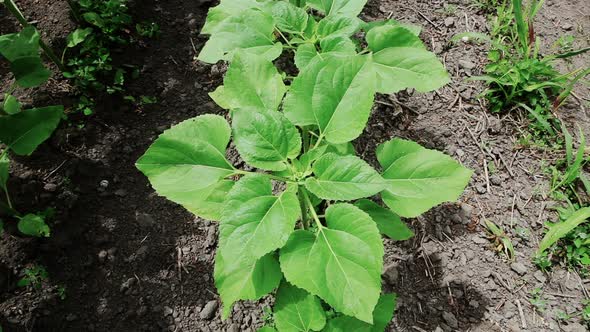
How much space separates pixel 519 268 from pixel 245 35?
2.00m

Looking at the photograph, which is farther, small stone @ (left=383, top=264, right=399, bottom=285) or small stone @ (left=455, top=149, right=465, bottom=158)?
small stone @ (left=455, top=149, right=465, bottom=158)

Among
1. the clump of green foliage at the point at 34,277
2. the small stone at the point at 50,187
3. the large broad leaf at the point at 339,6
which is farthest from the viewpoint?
the small stone at the point at 50,187

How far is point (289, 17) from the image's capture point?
6.45 ft

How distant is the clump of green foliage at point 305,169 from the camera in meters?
1.48

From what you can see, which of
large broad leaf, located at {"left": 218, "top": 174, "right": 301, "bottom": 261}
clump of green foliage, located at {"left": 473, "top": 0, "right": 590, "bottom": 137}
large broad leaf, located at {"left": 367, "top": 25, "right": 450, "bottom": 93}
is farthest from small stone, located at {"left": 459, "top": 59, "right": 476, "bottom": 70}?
large broad leaf, located at {"left": 218, "top": 174, "right": 301, "bottom": 261}

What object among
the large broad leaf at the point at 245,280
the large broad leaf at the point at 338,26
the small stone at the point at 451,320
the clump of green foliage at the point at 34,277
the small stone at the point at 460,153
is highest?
the large broad leaf at the point at 338,26

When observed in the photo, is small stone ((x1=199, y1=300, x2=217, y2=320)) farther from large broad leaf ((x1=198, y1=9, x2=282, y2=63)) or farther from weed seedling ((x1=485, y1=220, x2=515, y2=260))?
weed seedling ((x1=485, y1=220, x2=515, y2=260))

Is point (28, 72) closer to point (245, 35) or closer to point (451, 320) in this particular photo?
point (245, 35)

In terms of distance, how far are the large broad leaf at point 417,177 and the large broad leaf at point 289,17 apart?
2.22ft

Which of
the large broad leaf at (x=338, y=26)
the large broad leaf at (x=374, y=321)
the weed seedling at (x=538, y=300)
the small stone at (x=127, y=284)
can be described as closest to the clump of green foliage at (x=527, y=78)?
the weed seedling at (x=538, y=300)

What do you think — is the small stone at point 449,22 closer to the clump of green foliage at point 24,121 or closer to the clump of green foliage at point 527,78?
the clump of green foliage at point 527,78

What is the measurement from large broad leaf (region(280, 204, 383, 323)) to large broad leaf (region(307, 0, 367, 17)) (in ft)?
3.31

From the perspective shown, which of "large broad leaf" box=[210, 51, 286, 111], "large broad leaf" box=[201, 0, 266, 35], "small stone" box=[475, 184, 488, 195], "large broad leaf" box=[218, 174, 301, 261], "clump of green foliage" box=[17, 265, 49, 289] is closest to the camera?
"large broad leaf" box=[218, 174, 301, 261]

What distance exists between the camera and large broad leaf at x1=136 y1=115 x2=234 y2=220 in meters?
1.67
